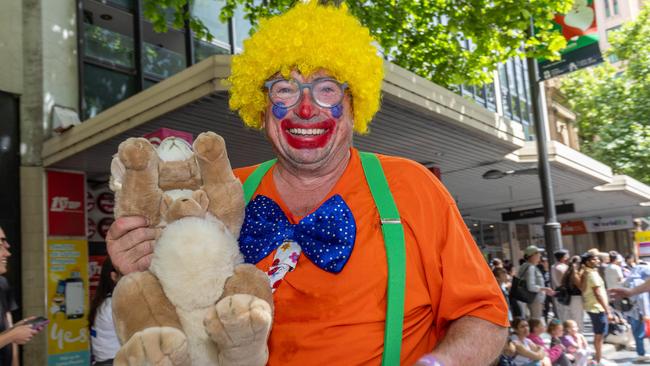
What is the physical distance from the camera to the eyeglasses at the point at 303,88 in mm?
2166

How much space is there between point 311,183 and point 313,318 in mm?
541

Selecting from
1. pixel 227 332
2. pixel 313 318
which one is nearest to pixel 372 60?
pixel 313 318

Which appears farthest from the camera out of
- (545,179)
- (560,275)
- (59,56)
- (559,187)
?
(559,187)

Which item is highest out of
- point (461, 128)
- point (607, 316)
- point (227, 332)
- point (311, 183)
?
point (461, 128)

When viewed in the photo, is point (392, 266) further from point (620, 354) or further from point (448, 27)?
point (620, 354)

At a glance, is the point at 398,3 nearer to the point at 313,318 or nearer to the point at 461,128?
the point at 461,128

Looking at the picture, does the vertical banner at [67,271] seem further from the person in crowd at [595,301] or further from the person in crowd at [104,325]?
the person in crowd at [595,301]

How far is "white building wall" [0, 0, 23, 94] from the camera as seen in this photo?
847cm

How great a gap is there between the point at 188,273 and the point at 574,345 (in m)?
8.18

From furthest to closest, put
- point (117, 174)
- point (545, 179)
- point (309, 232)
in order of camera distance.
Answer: point (545, 179) → point (309, 232) → point (117, 174)

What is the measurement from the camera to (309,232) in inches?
77.4

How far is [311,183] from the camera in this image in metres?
2.21

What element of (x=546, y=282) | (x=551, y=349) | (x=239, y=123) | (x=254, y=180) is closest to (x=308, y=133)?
(x=254, y=180)

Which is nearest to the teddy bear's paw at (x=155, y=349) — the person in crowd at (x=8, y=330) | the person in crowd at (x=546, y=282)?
the person in crowd at (x=8, y=330)
